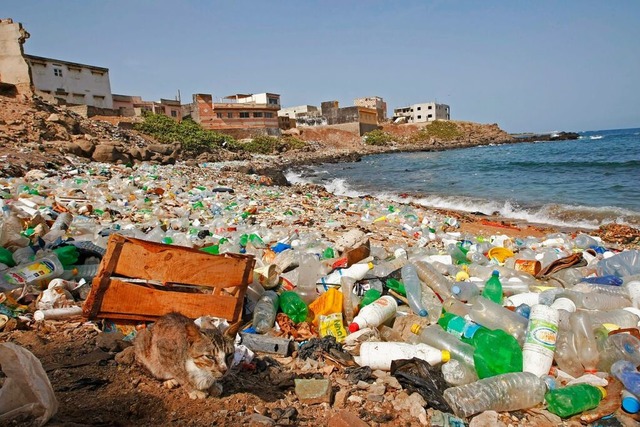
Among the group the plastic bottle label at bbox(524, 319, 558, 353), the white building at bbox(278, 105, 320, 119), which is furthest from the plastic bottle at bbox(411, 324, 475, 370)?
the white building at bbox(278, 105, 320, 119)

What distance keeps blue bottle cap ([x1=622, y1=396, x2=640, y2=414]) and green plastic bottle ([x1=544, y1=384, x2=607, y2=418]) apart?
0.38 feet

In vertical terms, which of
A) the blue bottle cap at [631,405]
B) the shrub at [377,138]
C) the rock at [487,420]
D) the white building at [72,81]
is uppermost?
the white building at [72,81]

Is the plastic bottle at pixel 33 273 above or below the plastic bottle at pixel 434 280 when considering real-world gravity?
above

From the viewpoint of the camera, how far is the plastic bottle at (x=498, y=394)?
1.97 meters

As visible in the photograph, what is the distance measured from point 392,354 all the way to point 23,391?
70.2 inches

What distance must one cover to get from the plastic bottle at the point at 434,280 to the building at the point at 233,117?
119 feet

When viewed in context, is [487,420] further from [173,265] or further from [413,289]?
[173,265]

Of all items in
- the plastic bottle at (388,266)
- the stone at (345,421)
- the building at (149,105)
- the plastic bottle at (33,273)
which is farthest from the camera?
the building at (149,105)

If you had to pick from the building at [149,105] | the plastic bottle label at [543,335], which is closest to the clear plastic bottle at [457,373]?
the plastic bottle label at [543,335]

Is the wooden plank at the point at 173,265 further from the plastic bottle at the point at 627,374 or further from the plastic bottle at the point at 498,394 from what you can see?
the plastic bottle at the point at 627,374

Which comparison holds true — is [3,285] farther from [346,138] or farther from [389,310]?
[346,138]

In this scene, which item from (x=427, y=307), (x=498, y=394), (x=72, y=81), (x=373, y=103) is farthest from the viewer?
(x=373, y=103)

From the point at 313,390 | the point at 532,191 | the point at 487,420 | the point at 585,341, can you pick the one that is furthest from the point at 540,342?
the point at 532,191

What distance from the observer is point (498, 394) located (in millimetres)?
2025
